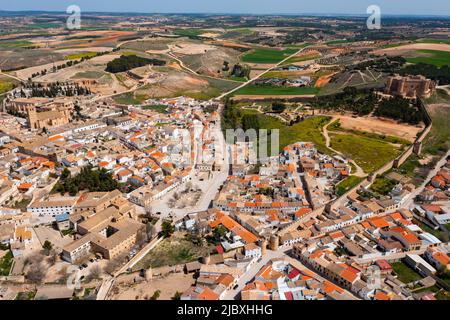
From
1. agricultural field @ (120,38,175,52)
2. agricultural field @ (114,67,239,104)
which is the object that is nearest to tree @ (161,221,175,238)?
agricultural field @ (114,67,239,104)

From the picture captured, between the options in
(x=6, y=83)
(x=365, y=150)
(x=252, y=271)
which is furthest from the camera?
(x=6, y=83)

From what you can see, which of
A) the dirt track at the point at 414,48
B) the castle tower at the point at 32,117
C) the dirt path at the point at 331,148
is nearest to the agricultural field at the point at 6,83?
the castle tower at the point at 32,117

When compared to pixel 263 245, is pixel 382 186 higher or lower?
higher

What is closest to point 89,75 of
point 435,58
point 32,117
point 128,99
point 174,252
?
point 128,99

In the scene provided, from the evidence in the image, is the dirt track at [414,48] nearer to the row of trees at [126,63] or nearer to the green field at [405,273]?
the row of trees at [126,63]

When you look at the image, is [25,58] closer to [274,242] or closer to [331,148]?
[331,148]

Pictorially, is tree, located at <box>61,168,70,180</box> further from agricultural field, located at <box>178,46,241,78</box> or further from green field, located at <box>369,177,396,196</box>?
agricultural field, located at <box>178,46,241,78</box>
